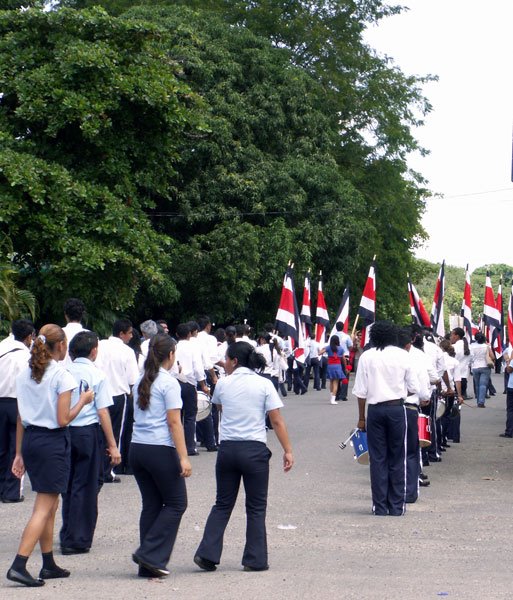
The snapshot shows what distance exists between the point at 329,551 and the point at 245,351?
1892mm

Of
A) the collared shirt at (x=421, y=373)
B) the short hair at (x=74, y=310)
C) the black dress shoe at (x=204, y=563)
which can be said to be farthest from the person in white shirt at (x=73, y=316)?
the black dress shoe at (x=204, y=563)

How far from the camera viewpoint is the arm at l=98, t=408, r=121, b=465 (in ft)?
28.3

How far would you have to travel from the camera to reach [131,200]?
98.0 feet

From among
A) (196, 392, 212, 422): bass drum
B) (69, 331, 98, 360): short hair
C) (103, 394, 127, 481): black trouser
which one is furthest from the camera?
(196, 392, 212, 422): bass drum

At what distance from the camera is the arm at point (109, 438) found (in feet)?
28.3

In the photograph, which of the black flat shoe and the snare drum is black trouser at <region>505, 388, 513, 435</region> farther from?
the black flat shoe

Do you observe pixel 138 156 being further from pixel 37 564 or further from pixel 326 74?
pixel 37 564

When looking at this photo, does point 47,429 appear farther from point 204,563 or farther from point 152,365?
point 204,563

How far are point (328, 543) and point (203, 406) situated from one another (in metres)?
6.70

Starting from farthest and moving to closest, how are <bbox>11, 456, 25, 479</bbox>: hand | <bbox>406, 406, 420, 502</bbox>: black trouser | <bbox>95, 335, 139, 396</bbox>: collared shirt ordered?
<bbox>95, 335, 139, 396</bbox>: collared shirt, <bbox>406, 406, 420, 502</bbox>: black trouser, <bbox>11, 456, 25, 479</bbox>: hand

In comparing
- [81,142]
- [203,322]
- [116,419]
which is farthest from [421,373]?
[81,142]

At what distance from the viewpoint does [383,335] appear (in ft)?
36.8

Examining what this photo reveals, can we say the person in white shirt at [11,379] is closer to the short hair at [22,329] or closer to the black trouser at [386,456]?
the short hair at [22,329]

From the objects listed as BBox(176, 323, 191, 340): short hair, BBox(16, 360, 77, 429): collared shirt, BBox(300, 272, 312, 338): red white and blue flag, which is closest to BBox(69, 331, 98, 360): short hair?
BBox(16, 360, 77, 429): collared shirt
